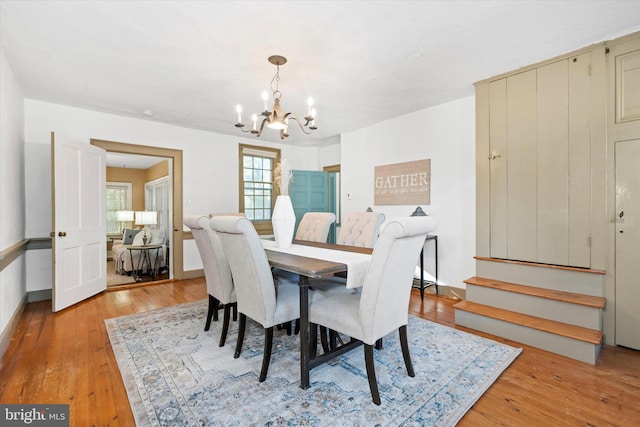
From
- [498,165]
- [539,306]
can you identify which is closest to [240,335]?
[539,306]

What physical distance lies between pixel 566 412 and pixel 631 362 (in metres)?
1.07

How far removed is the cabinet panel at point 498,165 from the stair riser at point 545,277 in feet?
0.49

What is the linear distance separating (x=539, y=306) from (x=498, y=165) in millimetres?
1414

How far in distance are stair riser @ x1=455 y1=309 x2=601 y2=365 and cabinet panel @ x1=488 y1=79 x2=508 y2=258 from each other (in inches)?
29.8

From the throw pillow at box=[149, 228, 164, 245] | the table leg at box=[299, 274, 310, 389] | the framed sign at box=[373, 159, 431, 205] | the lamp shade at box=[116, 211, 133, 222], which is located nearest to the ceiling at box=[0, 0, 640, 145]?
the framed sign at box=[373, 159, 431, 205]

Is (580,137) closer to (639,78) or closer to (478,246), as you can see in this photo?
(639,78)

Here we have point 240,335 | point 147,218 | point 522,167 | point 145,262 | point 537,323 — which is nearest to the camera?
point 240,335

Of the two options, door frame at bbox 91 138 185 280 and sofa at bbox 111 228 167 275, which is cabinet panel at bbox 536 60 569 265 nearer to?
door frame at bbox 91 138 185 280

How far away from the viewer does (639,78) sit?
232 centimetres

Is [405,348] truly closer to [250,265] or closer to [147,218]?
[250,265]

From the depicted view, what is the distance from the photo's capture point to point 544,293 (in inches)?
103

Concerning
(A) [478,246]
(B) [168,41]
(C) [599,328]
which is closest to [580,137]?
(A) [478,246]

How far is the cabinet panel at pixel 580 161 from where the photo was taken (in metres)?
2.54

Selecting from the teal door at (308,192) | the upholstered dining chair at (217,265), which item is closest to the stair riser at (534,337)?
the upholstered dining chair at (217,265)
